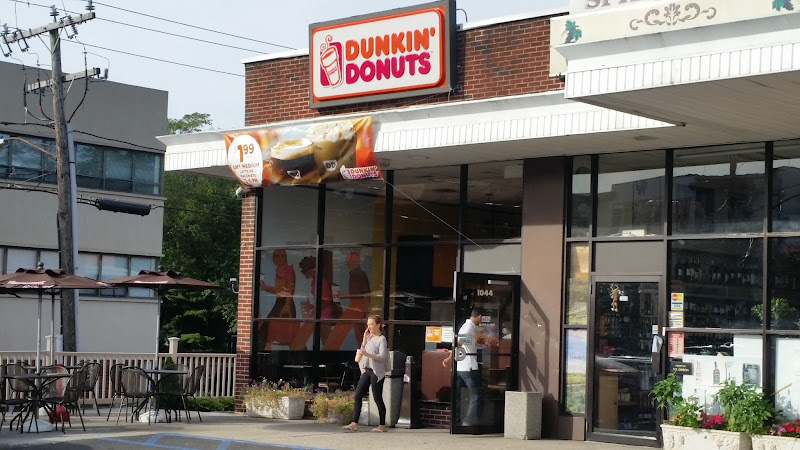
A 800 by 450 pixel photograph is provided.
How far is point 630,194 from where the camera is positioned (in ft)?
56.3

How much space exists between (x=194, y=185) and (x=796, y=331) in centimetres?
5669

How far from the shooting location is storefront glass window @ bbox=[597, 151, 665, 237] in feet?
55.4

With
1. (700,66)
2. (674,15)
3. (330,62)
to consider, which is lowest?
(700,66)

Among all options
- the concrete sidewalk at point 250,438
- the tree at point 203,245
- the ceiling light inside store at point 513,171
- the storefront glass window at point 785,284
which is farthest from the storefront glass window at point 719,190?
the tree at point 203,245

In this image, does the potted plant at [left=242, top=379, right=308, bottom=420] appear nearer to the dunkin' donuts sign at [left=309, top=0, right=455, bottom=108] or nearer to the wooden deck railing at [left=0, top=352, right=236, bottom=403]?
the wooden deck railing at [left=0, top=352, right=236, bottom=403]

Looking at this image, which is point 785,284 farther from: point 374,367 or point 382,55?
point 382,55

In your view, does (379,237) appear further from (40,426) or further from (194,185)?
(194,185)

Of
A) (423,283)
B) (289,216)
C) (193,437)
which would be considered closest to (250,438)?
(193,437)

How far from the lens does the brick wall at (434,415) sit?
1875 centimetres

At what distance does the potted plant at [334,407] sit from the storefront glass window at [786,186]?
740 cm

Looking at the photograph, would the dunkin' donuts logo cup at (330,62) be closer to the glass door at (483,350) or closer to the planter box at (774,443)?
the glass door at (483,350)

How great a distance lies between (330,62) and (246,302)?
485 cm

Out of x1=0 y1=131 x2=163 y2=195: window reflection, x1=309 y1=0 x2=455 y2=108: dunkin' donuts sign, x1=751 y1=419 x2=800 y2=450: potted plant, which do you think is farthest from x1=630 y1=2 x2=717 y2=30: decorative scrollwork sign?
x1=0 y1=131 x2=163 y2=195: window reflection

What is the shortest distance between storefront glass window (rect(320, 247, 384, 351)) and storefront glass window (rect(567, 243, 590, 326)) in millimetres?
3833
